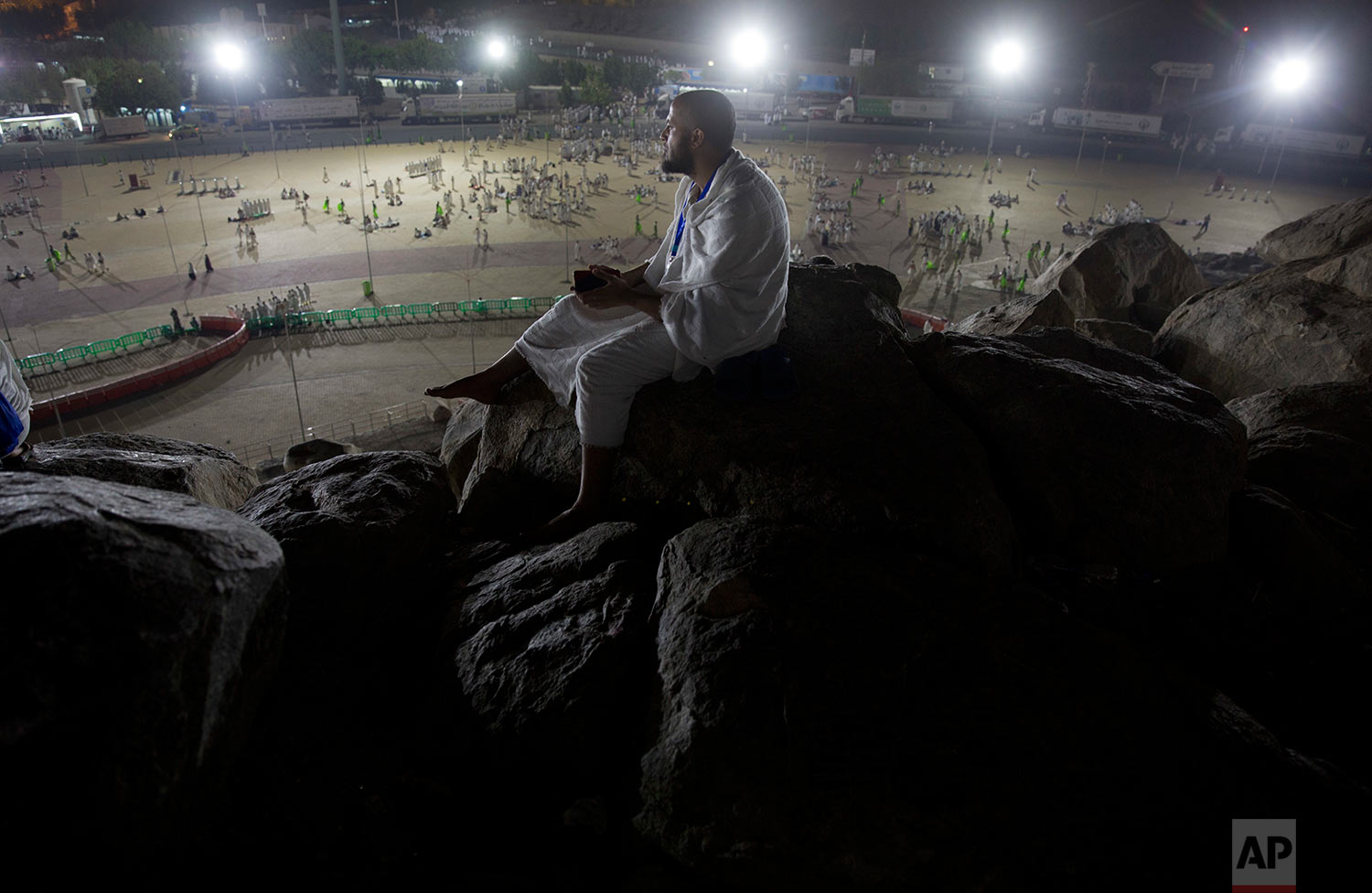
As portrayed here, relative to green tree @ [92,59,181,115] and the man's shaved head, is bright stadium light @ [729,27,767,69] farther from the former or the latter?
the man's shaved head

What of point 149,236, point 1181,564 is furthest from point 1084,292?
point 149,236

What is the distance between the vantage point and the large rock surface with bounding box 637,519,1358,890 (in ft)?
8.07

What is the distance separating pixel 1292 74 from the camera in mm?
52781

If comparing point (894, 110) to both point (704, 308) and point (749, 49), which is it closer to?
point (749, 49)

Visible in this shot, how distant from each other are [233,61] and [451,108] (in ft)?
44.5

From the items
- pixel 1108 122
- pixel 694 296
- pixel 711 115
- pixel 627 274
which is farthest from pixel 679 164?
pixel 1108 122

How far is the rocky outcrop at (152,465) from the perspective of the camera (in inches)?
173

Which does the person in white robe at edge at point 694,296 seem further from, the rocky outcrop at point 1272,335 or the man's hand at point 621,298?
the rocky outcrop at point 1272,335

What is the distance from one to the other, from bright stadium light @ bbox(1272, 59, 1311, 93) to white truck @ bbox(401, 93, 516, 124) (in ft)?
177

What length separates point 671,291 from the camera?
4.08 meters

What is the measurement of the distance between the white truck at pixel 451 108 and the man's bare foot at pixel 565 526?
55.9 m

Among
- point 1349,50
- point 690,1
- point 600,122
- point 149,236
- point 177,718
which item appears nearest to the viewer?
point 177,718

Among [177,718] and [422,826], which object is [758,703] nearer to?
[422,826]

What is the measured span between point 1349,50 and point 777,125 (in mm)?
37592
